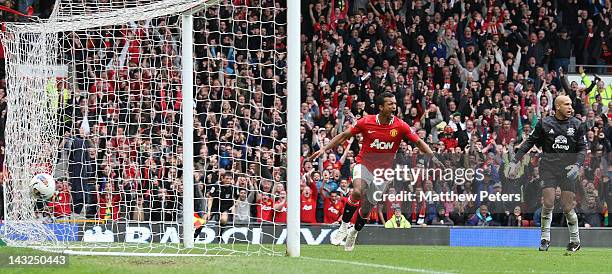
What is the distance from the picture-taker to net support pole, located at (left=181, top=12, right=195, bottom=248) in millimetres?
14500

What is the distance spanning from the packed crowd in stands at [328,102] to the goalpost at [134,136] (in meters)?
0.06

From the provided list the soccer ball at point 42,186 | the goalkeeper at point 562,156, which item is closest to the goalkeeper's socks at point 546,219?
the goalkeeper at point 562,156

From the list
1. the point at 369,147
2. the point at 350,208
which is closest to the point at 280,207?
the point at 350,208

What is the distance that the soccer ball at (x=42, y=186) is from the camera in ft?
46.8

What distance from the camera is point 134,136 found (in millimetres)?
18562

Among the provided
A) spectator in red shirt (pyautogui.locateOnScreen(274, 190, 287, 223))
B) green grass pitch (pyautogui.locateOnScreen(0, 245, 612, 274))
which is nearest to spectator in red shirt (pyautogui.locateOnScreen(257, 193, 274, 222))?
spectator in red shirt (pyautogui.locateOnScreen(274, 190, 287, 223))

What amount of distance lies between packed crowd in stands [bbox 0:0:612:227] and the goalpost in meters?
0.06

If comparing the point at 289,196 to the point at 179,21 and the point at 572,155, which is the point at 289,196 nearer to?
the point at 179,21

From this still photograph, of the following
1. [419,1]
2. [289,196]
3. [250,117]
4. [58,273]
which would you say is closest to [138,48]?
[250,117]

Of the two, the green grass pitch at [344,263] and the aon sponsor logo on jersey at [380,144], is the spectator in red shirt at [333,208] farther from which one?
the green grass pitch at [344,263]

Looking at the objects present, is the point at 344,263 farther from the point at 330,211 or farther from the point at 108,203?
the point at 330,211

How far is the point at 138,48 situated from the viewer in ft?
59.2

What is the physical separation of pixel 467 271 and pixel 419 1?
56.5 ft

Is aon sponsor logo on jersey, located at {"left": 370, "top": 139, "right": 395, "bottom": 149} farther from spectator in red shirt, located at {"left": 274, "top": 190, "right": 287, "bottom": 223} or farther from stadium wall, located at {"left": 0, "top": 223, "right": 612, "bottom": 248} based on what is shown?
stadium wall, located at {"left": 0, "top": 223, "right": 612, "bottom": 248}
